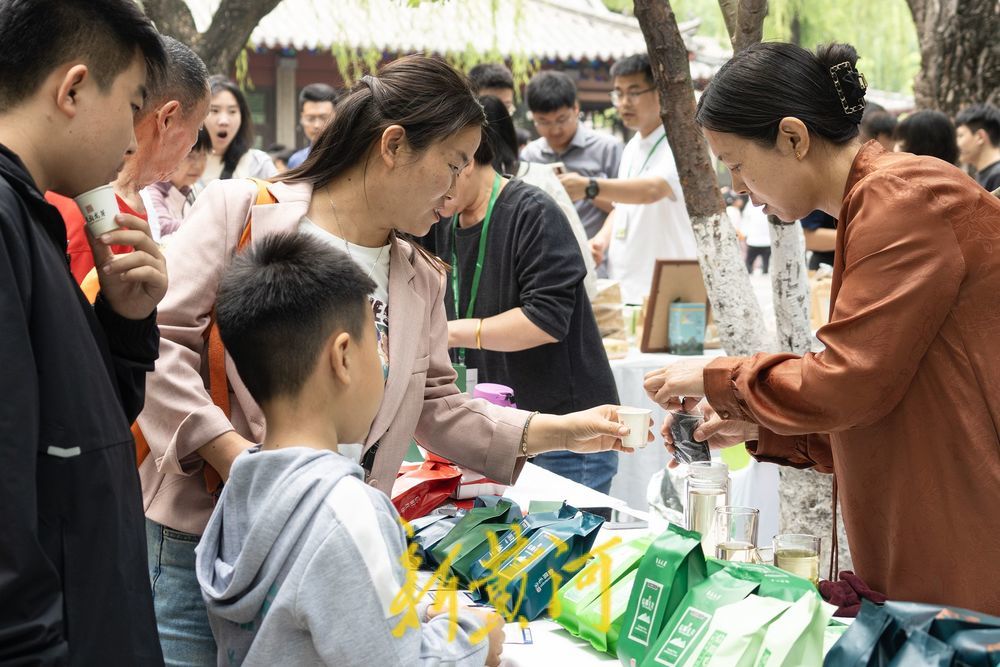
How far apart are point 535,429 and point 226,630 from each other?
3.48 ft

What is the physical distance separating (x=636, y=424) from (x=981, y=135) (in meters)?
4.87

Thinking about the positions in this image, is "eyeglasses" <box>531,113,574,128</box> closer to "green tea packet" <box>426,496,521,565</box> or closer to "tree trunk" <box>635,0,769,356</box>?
"tree trunk" <box>635,0,769,356</box>

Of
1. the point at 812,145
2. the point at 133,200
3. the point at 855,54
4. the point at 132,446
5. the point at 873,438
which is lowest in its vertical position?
the point at 873,438

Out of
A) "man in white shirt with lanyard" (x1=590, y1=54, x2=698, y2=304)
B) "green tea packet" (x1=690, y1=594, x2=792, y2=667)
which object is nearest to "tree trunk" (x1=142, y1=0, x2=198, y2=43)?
"man in white shirt with lanyard" (x1=590, y1=54, x2=698, y2=304)

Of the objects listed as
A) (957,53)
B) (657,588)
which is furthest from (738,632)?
(957,53)

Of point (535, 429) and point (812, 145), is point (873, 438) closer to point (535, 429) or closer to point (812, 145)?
point (812, 145)

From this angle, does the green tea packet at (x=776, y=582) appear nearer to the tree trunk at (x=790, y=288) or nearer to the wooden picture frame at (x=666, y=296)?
the tree trunk at (x=790, y=288)

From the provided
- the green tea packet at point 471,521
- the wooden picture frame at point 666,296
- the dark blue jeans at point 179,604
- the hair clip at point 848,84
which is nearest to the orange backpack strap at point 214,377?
the dark blue jeans at point 179,604

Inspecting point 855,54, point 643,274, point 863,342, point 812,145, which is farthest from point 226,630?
point 643,274

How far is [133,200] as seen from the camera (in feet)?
9.31

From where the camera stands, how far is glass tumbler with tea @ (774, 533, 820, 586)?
214cm

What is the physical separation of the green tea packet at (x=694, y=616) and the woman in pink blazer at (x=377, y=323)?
0.72 m

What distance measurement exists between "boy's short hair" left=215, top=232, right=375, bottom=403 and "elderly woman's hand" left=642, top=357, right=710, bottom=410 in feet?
2.43

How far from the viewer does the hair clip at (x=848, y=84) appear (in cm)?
211
